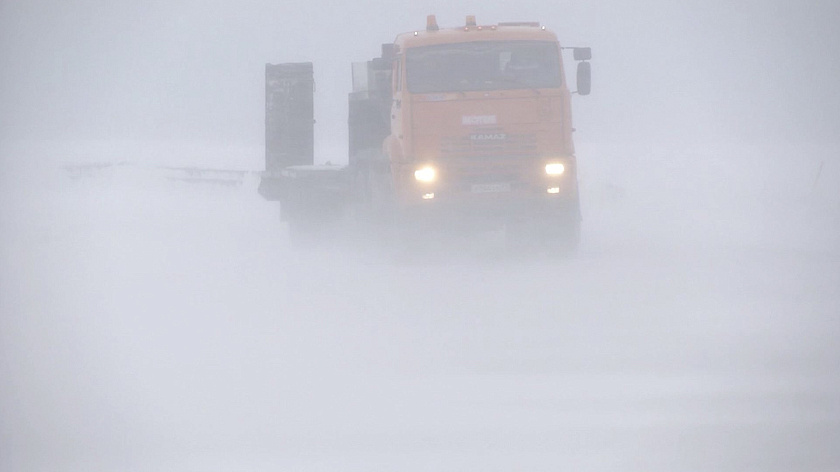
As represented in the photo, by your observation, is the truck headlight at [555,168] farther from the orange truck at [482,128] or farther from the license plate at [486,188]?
the license plate at [486,188]

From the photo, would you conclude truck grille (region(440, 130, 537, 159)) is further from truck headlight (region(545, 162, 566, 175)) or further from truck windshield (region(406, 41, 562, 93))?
truck windshield (region(406, 41, 562, 93))

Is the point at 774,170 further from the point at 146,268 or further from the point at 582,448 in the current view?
the point at 582,448

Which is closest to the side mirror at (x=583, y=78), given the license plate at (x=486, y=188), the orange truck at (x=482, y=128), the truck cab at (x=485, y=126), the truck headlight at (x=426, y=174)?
the orange truck at (x=482, y=128)

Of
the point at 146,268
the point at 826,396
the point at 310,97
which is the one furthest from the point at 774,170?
the point at 826,396

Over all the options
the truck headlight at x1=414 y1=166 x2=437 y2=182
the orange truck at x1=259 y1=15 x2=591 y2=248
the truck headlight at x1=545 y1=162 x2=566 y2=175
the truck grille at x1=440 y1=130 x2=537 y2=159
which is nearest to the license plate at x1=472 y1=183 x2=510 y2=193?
the orange truck at x1=259 y1=15 x2=591 y2=248

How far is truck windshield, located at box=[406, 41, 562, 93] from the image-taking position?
16250 mm

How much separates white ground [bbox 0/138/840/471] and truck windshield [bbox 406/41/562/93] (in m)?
2.35

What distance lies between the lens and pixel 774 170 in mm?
49719

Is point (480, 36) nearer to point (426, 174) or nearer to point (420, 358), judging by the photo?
point (426, 174)

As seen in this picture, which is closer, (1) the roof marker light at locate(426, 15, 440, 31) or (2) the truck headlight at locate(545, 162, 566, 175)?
(2) the truck headlight at locate(545, 162, 566, 175)

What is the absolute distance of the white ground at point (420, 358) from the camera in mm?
6512

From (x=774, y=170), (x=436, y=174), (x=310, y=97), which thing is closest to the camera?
(x=436, y=174)

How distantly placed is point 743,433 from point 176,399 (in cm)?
330

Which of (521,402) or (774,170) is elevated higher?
(774,170)
